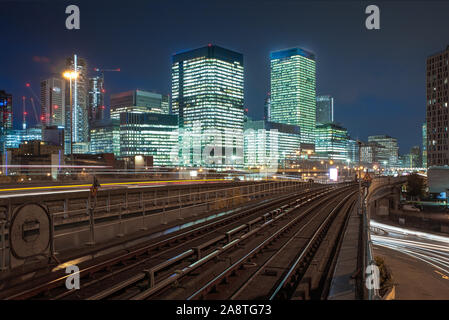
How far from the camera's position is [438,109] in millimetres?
148875

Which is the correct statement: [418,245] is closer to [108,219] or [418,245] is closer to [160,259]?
[108,219]

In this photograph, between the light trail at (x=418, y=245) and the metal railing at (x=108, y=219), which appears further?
the light trail at (x=418, y=245)

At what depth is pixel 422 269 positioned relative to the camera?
2725cm

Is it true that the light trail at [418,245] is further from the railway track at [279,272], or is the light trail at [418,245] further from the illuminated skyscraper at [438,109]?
the illuminated skyscraper at [438,109]

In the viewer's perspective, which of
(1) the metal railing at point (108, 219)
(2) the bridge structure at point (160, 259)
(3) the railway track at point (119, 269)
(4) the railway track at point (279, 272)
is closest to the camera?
(3) the railway track at point (119, 269)

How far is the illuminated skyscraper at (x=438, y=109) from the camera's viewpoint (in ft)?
468

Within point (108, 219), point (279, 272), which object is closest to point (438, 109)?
point (108, 219)

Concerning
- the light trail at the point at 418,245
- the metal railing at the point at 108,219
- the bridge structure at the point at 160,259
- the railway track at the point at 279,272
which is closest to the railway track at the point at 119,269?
the bridge structure at the point at 160,259

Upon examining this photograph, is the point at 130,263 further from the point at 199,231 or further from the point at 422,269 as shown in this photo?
the point at 422,269

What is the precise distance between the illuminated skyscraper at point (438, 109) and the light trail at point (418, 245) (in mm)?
113102
